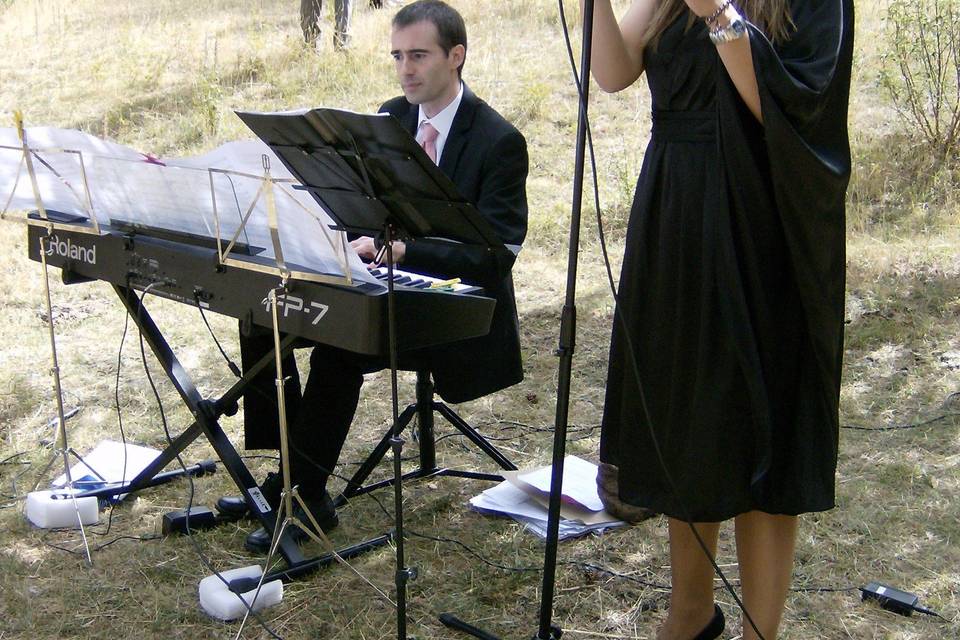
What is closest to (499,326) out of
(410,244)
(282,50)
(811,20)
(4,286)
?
(410,244)

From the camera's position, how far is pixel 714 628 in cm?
256

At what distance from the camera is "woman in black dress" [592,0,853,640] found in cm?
193

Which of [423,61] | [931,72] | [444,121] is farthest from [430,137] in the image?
[931,72]

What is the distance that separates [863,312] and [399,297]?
11.3 feet

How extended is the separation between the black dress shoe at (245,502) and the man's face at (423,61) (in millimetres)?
1349

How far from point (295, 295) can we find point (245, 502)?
3.63 ft

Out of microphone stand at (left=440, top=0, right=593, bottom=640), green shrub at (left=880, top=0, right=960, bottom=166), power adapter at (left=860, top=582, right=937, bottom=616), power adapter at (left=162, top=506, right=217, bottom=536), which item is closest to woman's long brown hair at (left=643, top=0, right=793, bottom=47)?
microphone stand at (left=440, top=0, right=593, bottom=640)

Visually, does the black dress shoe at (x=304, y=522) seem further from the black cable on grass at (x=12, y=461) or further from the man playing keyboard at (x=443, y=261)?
the black cable on grass at (x=12, y=461)

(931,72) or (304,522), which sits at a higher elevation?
(931,72)

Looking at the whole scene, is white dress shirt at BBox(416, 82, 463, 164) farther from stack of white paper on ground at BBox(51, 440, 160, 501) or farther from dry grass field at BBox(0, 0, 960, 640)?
stack of white paper on ground at BBox(51, 440, 160, 501)

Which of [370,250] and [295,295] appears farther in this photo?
[370,250]

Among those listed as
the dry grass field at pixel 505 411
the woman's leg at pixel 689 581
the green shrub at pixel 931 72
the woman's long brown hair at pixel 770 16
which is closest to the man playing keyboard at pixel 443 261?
the dry grass field at pixel 505 411

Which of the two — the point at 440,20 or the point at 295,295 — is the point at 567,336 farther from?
the point at 440,20

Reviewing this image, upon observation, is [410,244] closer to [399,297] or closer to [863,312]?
[399,297]
